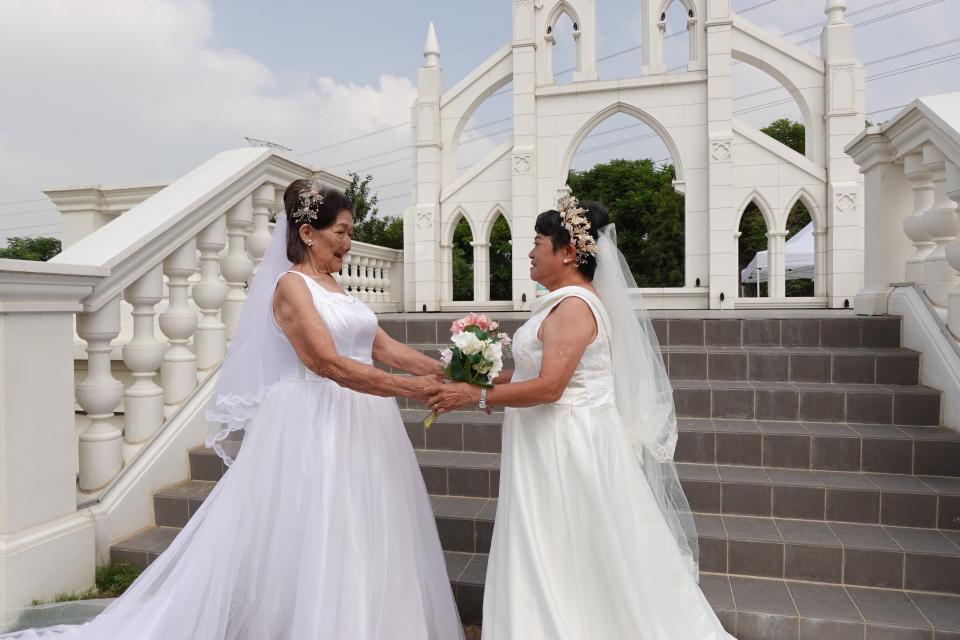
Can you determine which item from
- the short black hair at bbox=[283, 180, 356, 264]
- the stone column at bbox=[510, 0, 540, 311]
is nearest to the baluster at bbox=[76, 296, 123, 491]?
the short black hair at bbox=[283, 180, 356, 264]

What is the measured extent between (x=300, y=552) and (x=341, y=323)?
0.96 m

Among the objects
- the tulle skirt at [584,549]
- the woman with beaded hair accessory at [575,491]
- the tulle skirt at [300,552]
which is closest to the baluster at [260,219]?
the tulle skirt at [300,552]

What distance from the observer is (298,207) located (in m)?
2.60

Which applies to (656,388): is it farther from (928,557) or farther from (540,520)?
(928,557)

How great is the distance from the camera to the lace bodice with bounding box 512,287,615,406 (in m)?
2.42

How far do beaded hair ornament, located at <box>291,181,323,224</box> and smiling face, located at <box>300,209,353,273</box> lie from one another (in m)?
0.05

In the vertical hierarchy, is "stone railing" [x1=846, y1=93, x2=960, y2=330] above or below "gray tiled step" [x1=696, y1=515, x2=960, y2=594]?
above

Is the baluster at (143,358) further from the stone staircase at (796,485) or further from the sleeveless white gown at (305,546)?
the sleeveless white gown at (305,546)

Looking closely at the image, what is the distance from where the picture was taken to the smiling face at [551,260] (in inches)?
98.3

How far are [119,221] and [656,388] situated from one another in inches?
133

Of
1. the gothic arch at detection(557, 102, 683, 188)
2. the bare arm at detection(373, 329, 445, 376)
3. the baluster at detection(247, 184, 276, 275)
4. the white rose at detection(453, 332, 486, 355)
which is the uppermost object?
the gothic arch at detection(557, 102, 683, 188)

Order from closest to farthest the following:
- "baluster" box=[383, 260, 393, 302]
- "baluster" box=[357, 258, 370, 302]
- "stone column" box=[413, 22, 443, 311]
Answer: "baluster" box=[357, 258, 370, 302], "baluster" box=[383, 260, 393, 302], "stone column" box=[413, 22, 443, 311]

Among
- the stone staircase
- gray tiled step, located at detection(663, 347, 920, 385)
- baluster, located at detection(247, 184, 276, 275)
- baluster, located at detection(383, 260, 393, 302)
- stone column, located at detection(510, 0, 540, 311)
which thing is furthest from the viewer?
stone column, located at detection(510, 0, 540, 311)

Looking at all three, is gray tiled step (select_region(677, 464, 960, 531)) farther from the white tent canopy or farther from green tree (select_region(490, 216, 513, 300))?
green tree (select_region(490, 216, 513, 300))
